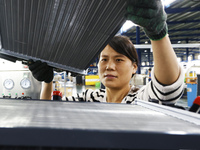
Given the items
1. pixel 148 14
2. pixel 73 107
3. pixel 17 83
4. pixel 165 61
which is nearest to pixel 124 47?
pixel 165 61

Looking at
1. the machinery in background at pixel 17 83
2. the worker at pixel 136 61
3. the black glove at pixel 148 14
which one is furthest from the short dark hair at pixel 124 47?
the machinery in background at pixel 17 83

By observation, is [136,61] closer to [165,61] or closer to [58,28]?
[165,61]

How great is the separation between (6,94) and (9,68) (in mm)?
369

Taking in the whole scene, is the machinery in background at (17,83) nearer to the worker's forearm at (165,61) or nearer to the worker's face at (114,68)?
the worker's face at (114,68)

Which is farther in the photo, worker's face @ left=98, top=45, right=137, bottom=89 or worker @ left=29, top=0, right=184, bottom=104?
worker's face @ left=98, top=45, right=137, bottom=89

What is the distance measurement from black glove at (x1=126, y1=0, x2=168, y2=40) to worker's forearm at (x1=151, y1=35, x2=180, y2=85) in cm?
8

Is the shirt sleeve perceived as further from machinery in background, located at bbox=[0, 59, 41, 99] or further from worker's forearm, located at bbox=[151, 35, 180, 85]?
machinery in background, located at bbox=[0, 59, 41, 99]

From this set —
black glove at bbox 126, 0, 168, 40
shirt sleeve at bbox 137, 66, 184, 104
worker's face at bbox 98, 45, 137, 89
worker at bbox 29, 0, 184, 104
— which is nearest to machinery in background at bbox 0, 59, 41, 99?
worker at bbox 29, 0, 184, 104

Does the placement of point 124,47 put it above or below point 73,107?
above

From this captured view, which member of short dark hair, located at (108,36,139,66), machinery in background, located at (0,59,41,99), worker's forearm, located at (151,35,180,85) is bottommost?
machinery in background, located at (0,59,41,99)

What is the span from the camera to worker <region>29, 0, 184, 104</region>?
2.23 ft

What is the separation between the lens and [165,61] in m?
0.85

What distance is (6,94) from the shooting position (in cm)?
217

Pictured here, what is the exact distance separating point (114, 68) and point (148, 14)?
0.61m
